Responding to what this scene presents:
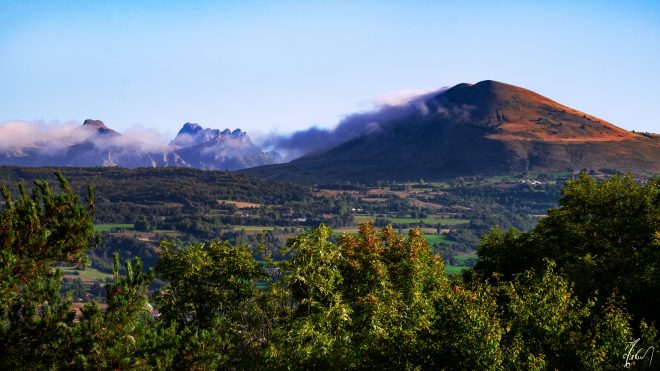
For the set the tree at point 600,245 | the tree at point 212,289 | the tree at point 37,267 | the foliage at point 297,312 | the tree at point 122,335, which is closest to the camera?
the tree at point 122,335

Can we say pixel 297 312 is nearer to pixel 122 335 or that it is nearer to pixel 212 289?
pixel 212 289

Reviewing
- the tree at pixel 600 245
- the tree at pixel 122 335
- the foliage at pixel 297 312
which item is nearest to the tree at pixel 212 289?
the foliage at pixel 297 312

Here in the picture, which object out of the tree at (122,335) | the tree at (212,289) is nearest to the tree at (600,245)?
the tree at (212,289)

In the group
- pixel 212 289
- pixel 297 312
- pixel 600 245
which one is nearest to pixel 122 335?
pixel 297 312

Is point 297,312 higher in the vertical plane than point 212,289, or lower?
lower

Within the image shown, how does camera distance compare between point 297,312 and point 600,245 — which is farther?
point 600,245

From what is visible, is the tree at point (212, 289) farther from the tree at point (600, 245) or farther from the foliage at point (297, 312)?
the tree at point (600, 245)

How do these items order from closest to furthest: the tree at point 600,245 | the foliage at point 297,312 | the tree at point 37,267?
the foliage at point 297,312 < the tree at point 37,267 < the tree at point 600,245

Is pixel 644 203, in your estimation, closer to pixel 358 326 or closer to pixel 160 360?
pixel 358 326

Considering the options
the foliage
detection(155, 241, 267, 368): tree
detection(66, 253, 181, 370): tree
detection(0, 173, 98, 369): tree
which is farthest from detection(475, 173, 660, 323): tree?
detection(0, 173, 98, 369): tree

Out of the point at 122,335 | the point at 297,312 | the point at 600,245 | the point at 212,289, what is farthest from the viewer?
the point at 600,245

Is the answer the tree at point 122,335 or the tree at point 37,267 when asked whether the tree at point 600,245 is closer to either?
the tree at point 122,335

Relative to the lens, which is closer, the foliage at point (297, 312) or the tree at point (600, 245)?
the foliage at point (297, 312)

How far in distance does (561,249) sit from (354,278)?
69.8 ft
